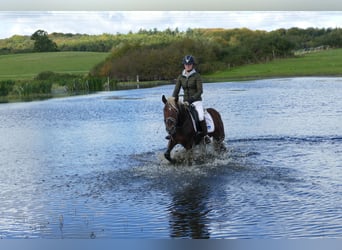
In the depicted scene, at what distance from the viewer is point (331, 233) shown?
3.48m

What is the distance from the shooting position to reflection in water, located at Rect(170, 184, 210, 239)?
3801 millimetres

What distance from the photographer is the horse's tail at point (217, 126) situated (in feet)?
21.0

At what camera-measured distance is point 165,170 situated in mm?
6465

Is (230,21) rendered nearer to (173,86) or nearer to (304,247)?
(304,247)

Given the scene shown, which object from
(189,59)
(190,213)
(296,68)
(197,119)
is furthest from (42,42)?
(197,119)

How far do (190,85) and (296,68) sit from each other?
127 centimetres

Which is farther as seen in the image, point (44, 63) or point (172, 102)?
point (172, 102)

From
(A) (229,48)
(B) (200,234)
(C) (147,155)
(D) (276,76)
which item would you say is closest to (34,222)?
(B) (200,234)

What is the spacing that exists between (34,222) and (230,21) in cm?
203

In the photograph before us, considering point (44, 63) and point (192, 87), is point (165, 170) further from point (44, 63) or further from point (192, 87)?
point (44, 63)

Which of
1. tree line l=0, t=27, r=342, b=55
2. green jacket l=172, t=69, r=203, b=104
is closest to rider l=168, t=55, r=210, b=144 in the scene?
green jacket l=172, t=69, r=203, b=104

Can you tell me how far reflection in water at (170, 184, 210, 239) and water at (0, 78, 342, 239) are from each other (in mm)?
16

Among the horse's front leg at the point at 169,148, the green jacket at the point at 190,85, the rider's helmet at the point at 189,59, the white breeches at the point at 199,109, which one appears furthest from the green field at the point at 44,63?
the horse's front leg at the point at 169,148

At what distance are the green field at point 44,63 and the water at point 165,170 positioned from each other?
374mm
